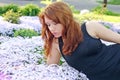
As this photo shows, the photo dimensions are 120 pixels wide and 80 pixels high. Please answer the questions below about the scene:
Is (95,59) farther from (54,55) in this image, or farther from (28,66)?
(28,66)

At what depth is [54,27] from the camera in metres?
4.77

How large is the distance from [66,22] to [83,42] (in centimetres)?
32

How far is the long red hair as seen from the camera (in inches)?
185

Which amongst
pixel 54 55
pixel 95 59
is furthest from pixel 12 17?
pixel 95 59

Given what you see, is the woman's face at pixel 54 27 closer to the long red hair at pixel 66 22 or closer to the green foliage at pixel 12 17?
the long red hair at pixel 66 22

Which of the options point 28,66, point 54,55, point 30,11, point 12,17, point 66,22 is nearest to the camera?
point 66,22

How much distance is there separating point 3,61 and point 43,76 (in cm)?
87

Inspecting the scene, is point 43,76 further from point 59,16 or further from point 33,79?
point 59,16

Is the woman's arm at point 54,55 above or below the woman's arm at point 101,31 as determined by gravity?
below

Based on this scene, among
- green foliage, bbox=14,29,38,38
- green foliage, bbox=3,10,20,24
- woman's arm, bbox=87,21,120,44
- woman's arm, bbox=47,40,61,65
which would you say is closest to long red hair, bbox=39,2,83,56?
woman's arm, bbox=87,21,120,44

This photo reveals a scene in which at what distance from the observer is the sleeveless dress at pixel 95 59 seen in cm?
488

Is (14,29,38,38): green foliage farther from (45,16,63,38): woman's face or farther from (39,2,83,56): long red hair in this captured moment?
(45,16,63,38): woman's face

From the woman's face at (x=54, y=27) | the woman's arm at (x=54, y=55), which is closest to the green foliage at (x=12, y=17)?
the woman's arm at (x=54, y=55)

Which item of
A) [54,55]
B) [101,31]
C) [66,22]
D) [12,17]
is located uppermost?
[66,22]
